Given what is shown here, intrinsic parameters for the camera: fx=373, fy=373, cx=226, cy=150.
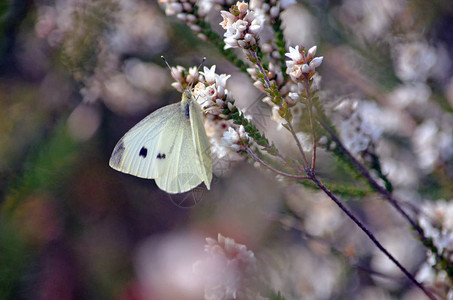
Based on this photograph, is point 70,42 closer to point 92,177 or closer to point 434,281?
point 92,177

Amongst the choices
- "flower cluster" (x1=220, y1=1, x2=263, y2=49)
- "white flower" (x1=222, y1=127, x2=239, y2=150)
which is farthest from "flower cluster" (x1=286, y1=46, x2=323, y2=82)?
"white flower" (x1=222, y1=127, x2=239, y2=150)

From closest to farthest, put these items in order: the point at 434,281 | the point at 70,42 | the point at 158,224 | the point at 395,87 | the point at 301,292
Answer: the point at 434,281, the point at 301,292, the point at 395,87, the point at 70,42, the point at 158,224

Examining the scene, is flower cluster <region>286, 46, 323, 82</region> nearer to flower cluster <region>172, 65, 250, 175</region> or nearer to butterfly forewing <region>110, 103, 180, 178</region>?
flower cluster <region>172, 65, 250, 175</region>

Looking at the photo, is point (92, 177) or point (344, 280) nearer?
point (344, 280)

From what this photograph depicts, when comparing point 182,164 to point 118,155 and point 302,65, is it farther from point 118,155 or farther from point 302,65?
point 302,65

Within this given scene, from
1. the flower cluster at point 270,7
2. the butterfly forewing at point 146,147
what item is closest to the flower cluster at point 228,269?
the butterfly forewing at point 146,147

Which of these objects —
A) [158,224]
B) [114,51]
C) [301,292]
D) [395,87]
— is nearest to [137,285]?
[158,224]

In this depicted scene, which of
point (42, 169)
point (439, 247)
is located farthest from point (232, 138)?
point (42, 169)
